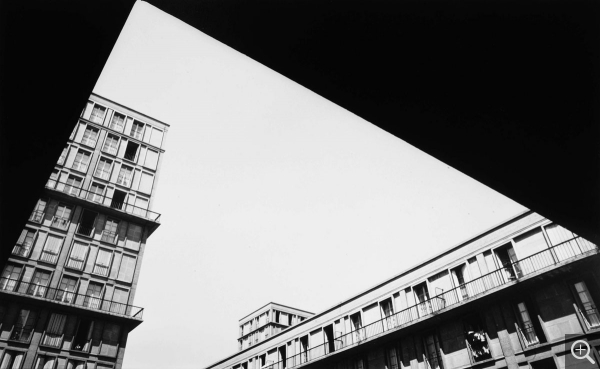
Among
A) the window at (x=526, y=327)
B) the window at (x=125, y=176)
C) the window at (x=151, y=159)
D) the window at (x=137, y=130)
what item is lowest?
the window at (x=526, y=327)

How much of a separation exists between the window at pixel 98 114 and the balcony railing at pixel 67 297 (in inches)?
589

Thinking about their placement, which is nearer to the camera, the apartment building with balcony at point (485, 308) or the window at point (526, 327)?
the apartment building with balcony at point (485, 308)

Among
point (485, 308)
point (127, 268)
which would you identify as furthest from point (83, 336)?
point (485, 308)

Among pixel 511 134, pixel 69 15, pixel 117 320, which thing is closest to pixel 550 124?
pixel 511 134

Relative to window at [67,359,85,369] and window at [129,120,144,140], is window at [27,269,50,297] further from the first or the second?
window at [129,120,144,140]

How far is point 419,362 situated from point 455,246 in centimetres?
705

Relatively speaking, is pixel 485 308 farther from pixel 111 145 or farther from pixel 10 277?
pixel 111 145

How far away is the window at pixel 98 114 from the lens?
1315 inches

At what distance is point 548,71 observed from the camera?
3371 millimetres

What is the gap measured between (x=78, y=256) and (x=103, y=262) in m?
1.75

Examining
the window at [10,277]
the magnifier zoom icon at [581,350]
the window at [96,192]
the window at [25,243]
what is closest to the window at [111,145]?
the window at [96,192]

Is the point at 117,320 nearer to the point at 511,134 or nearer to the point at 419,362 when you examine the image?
the point at 419,362

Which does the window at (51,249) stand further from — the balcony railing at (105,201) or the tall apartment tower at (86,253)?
the balcony railing at (105,201)

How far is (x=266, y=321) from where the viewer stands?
47.4 metres
